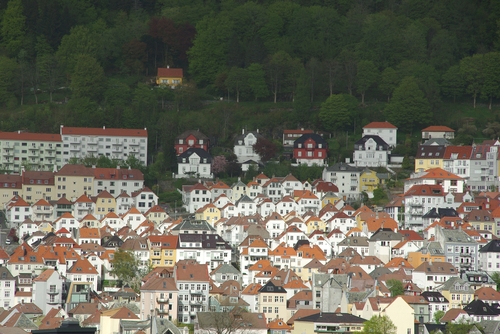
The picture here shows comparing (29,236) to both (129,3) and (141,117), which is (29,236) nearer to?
(141,117)

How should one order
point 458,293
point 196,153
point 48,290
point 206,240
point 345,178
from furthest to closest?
1. point 196,153
2. point 345,178
3. point 206,240
4. point 48,290
5. point 458,293

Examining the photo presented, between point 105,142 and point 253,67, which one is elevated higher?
point 253,67

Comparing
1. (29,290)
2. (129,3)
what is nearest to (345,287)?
(29,290)

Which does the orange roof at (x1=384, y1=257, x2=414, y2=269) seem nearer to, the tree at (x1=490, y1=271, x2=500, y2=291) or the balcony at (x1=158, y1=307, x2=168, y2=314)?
the tree at (x1=490, y1=271, x2=500, y2=291)

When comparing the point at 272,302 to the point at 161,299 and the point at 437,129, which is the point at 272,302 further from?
the point at 437,129

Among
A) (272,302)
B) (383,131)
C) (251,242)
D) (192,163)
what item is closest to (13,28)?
(192,163)

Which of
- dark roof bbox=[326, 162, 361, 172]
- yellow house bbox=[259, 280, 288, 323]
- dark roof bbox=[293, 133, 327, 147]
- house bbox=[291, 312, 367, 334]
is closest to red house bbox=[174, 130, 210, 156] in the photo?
dark roof bbox=[293, 133, 327, 147]

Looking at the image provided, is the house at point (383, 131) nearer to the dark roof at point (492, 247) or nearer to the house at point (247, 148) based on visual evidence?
the house at point (247, 148)
